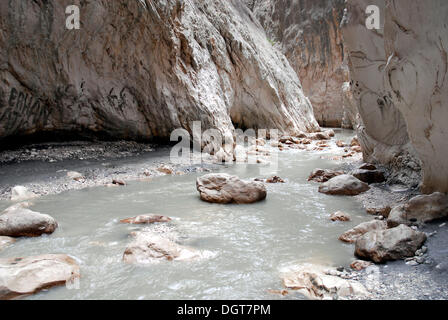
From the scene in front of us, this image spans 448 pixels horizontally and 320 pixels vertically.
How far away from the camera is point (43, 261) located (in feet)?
9.12

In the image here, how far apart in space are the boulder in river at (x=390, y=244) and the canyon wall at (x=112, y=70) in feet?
24.4

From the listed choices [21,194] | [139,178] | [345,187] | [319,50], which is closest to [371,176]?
[345,187]

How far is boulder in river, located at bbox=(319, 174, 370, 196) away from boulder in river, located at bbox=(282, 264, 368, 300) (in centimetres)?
320

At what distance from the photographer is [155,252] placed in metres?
3.17

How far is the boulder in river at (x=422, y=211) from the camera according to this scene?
141 inches

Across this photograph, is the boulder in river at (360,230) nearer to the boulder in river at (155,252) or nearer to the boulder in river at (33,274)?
the boulder in river at (155,252)

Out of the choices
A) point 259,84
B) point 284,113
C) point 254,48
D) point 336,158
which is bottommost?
point 336,158

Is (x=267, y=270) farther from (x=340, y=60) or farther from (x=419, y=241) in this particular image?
(x=340, y=60)

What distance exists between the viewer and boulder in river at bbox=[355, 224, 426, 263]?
293 cm

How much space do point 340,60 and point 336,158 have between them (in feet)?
64.0

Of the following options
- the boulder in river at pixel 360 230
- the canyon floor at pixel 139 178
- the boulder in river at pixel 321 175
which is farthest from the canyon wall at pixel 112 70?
the boulder in river at pixel 360 230

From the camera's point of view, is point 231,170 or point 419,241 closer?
point 419,241

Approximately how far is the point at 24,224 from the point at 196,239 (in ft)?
6.31
